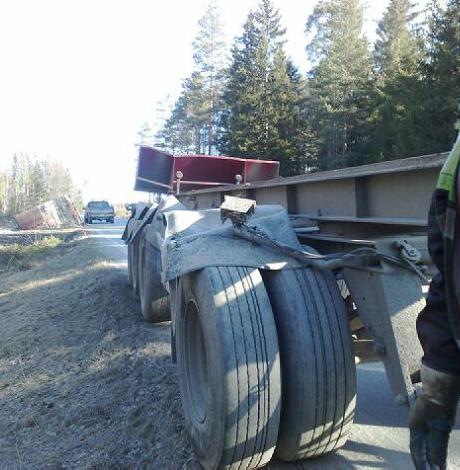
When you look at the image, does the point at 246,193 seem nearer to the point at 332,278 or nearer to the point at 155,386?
the point at 155,386

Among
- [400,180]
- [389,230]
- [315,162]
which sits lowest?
[389,230]

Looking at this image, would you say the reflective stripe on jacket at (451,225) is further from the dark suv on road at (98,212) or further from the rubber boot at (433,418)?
the dark suv on road at (98,212)

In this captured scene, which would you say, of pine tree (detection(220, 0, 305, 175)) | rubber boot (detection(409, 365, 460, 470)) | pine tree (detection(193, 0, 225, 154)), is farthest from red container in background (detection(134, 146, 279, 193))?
pine tree (detection(193, 0, 225, 154))

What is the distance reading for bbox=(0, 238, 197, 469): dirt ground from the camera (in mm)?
3900

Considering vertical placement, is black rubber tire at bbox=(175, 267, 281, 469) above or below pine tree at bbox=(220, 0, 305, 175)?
below

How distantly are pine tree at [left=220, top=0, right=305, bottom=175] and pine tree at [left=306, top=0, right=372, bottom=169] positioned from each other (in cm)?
159

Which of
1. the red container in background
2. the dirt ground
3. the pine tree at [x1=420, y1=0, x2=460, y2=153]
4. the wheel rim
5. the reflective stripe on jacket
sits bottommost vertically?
the dirt ground

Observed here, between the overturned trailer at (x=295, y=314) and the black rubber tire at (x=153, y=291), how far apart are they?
9.21ft

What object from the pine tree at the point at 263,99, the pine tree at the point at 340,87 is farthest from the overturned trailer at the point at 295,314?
the pine tree at the point at 263,99

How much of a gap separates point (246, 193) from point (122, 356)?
6.33 ft

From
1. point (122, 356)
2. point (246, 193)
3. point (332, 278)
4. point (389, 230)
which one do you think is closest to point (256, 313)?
point (332, 278)

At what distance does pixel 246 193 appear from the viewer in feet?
17.7

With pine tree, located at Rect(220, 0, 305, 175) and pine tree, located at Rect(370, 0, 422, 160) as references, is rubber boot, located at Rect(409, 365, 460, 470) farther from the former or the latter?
pine tree, located at Rect(220, 0, 305, 175)

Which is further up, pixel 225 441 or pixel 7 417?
pixel 225 441
